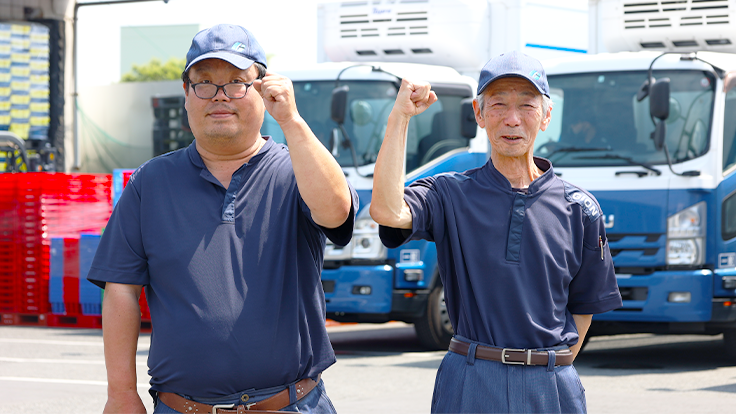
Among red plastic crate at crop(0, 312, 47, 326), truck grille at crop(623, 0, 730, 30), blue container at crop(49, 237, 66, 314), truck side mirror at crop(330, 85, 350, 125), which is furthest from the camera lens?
red plastic crate at crop(0, 312, 47, 326)

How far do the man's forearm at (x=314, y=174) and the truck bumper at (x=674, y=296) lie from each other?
6697mm

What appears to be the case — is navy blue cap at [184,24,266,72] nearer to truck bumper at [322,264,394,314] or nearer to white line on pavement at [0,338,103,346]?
truck bumper at [322,264,394,314]

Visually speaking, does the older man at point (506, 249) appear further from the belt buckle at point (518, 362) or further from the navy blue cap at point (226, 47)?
the navy blue cap at point (226, 47)

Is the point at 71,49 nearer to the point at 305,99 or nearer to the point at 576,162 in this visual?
the point at 305,99

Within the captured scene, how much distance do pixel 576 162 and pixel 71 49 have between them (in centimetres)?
2078

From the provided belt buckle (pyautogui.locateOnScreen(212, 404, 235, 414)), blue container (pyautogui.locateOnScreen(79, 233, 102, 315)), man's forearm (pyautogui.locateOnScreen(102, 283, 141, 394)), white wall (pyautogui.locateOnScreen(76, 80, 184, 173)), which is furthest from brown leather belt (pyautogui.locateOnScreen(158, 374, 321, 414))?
white wall (pyautogui.locateOnScreen(76, 80, 184, 173))

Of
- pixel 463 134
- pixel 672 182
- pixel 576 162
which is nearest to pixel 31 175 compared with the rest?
pixel 463 134

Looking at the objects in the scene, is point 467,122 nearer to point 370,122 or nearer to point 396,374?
point 370,122

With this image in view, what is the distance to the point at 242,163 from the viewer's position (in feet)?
10.2

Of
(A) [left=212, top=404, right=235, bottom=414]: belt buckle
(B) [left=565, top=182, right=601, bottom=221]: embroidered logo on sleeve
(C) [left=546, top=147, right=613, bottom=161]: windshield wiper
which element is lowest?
(A) [left=212, top=404, right=235, bottom=414]: belt buckle

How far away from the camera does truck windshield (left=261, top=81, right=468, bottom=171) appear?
1031 centimetres

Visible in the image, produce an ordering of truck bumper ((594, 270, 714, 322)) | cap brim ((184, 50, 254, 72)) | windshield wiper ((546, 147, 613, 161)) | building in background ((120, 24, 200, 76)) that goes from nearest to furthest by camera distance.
Answer: 1. cap brim ((184, 50, 254, 72))
2. truck bumper ((594, 270, 714, 322))
3. windshield wiper ((546, 147, 613, 161))
4. building in background ((120, 24, 200, 76))

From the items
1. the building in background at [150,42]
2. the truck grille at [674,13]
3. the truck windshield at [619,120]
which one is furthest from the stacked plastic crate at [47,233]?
the building in background at [150,42]

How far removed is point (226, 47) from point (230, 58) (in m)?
0.06
